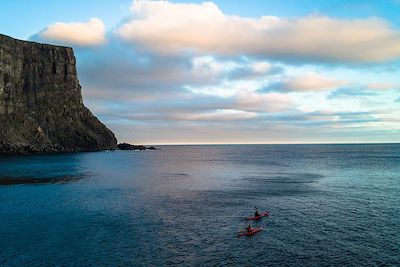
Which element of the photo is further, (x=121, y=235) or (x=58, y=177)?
(x=58, y=177)

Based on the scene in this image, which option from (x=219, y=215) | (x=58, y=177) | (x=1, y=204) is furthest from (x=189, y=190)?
(x=58, y=177)

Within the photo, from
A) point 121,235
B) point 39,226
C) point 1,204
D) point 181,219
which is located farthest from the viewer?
point 1,204

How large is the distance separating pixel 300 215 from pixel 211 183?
4355 centimetres

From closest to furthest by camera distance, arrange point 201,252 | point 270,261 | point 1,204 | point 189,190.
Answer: point 270,261 → point 201,252 → point 1,204 → point 189,190

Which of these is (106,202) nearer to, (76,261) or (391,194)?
(76,261)

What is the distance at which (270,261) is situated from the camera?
3522cm

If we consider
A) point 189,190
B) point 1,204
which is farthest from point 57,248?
point 189,190

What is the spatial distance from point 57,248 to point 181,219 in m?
18.1

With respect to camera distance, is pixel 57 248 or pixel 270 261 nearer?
pixel 270 261

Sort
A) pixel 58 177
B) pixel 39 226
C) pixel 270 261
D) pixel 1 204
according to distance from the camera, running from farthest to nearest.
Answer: pixel 58 177, pixel 1 204, pixel 39 226, pixel 270 261

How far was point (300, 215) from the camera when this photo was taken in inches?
2120

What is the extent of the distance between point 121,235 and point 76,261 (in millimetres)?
8805

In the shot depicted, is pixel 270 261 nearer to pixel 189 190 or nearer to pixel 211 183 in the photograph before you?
pixel 189 190

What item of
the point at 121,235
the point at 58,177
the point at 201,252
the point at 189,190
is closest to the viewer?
the point at 201,252
